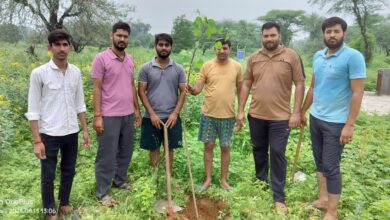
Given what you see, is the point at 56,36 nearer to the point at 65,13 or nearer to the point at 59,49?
the point at 59,49

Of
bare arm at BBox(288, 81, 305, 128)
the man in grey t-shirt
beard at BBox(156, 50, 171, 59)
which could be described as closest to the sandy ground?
bare arm at BBox(288, 81, 305, 128)

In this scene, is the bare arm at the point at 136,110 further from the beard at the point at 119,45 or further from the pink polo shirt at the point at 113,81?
the beard at the point at 119,45

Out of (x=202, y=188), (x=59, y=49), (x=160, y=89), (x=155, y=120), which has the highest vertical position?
(x=59, y=49)

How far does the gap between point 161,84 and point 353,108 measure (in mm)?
1971

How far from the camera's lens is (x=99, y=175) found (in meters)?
3.65

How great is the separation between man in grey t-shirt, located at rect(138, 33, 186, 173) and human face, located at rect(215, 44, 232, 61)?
1.50 ft

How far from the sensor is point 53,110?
9.87ft

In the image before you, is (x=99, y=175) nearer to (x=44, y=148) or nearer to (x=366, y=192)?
(x=44, y=148)

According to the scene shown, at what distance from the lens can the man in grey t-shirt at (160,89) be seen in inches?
147

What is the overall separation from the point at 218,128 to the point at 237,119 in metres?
0.26

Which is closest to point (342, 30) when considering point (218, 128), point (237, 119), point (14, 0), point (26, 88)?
point (237, 119)

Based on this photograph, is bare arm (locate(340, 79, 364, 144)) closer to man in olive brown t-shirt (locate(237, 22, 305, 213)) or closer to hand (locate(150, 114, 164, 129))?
man in olive brown t-shirt (locate(237, 22, 305, 213))

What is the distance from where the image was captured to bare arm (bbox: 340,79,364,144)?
296 cm

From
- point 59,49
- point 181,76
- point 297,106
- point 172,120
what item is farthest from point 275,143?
point 59,49
